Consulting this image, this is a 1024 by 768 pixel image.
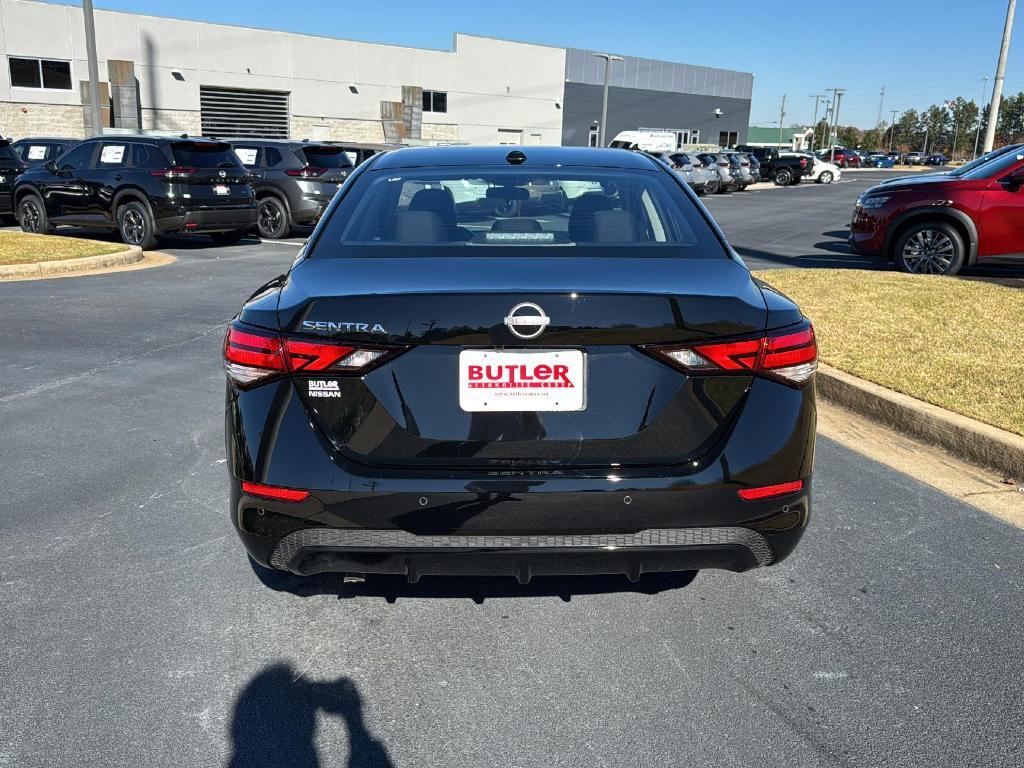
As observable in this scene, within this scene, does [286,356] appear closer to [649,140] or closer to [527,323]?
[527,323]

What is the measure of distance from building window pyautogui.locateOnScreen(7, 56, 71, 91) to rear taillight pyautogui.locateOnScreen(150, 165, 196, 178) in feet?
102

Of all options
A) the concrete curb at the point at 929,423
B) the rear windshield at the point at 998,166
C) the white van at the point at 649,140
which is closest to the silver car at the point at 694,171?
the white van at the point at 649,140

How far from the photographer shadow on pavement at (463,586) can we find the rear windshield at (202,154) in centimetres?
1267

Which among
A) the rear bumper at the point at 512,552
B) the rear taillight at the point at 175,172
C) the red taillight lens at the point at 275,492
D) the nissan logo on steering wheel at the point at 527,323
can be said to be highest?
the rear taillight at the point at 175,172

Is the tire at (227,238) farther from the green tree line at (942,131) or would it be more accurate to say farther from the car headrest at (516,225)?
the green tree line at (942,131)

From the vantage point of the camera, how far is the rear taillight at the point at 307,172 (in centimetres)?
1736

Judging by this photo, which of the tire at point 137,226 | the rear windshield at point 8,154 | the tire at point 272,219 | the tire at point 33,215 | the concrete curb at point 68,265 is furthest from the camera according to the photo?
the rear windshield at point 8,154

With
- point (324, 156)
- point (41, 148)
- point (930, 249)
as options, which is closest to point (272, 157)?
point (324, 156)

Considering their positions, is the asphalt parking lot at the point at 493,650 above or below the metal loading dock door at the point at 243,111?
below

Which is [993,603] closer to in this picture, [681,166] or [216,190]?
[216,190]

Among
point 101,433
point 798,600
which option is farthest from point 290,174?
point 798,600

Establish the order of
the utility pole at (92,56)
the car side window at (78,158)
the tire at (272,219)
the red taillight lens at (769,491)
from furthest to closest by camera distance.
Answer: the utility pole at (92,56) < the tire at (272,219) < the car side window at (78,158) < the red taillight lens at (769,491)

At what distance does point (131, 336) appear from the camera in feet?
26.9

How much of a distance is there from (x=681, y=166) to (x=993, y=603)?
115 feet
